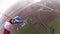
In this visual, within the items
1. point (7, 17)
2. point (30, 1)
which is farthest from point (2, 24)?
point (30, 1)

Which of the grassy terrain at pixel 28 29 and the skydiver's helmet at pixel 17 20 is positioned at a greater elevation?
the skydiver's helmet at pixel 17 20

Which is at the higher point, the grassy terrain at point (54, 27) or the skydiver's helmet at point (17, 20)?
the skydiver's helmet at point (17, 20)

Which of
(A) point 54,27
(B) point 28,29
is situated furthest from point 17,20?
(A) point 54,27

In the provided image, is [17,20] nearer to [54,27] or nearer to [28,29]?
[28,29]

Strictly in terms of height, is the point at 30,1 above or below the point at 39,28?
above

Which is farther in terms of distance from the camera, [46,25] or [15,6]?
[15,6]

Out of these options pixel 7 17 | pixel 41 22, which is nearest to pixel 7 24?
pixel 7 17

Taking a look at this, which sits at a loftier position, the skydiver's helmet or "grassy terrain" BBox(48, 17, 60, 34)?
the skydiver's helmet

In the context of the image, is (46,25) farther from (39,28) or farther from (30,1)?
(30,1)

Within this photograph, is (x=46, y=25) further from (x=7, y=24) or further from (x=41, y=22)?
(x=7, y=24)

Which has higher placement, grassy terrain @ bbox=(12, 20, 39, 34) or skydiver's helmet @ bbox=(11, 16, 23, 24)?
skydiver's helmet @ bbox=(11, 16, 23, 24)
